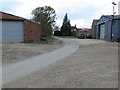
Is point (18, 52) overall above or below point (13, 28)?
below

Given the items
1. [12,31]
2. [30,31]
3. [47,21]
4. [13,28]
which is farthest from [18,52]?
[47,21]

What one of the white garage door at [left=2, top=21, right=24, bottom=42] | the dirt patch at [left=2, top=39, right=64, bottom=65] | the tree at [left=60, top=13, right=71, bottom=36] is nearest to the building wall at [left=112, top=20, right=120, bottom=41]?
the white garage door at [left=2, top=21, right=24, bottom=42]

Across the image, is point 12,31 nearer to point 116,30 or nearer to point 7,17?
point 7,17

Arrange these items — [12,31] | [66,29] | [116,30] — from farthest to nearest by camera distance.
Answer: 1. [66,29]
2. [116,30]
3. [12,31]

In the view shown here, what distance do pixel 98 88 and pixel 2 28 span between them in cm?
2707

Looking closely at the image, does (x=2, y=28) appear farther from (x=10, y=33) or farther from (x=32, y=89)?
(x=32, y=89)

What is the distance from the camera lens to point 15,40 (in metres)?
33.2

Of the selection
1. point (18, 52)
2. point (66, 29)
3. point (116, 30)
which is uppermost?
point (66, 29)

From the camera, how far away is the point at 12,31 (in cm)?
3306

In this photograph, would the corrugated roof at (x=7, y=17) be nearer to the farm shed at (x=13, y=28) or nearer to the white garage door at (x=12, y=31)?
the farm shed at (x=13, y=28)

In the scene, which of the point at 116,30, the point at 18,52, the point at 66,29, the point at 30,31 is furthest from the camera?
the point at 66,29

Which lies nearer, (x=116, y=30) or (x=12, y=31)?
(x=12, y=31)

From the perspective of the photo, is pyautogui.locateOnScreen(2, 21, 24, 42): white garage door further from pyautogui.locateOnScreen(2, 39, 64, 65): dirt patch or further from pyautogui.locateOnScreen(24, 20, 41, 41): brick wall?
pyautogui.locateOnScreen(2, 39, 64, 65): dirt patch

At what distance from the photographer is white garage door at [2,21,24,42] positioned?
107ft
